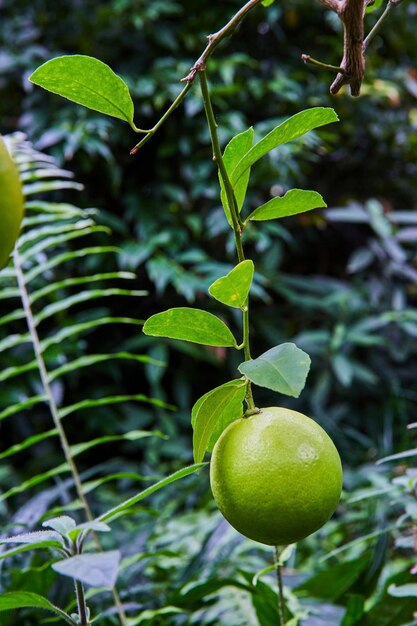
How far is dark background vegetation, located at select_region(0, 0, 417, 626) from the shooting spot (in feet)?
5.81

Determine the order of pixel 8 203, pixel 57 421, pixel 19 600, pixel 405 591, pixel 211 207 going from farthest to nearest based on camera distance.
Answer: pixel 211 207 → pixel 57 421 → pixel 405 591 → pixel 19 600 → pixel 8 203

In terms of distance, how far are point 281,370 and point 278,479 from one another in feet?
0.16

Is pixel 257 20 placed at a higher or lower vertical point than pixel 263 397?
higher

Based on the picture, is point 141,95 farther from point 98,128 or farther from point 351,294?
point 351,294

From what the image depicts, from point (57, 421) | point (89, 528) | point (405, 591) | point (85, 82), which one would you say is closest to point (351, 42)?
point (85, 82)

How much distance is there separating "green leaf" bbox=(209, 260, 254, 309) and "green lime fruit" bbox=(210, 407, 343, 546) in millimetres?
56

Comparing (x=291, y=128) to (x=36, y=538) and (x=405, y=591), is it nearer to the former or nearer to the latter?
(x=36, y=538)

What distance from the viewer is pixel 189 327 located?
13.2 inches

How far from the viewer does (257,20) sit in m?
2.11

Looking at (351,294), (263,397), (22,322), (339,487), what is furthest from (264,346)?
(339,487)

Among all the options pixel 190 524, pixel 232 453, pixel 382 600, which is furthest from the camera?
pixel 190 524

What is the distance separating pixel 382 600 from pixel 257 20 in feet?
6.00

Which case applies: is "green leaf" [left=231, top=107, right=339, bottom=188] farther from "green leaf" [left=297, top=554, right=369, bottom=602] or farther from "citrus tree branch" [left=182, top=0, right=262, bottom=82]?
"green leaf" [left=297, top=554, right=369, bottom=602]

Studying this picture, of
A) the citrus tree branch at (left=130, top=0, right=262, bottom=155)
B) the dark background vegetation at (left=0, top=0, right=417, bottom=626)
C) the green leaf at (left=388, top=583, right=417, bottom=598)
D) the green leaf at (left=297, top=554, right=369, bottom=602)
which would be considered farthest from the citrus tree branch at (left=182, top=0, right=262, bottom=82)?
the dark background vegetation at (left=0, top=0, right=417, bottom=626)
